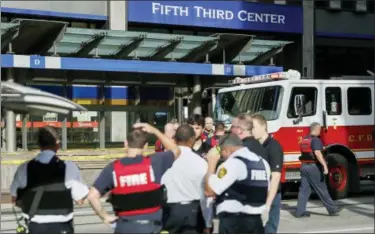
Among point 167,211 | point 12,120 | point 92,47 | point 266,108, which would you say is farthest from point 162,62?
point 167,211

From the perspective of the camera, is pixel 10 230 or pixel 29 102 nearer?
pixel 29 102

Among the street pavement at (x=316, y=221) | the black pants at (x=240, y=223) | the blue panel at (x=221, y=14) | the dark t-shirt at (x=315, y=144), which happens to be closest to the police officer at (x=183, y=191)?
the black pants at (x=240, y=223)

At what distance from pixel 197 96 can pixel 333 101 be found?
8328 millimetres

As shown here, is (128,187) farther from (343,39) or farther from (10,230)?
(343,39)

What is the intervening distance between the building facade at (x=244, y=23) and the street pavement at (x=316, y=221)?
10253 millimetres

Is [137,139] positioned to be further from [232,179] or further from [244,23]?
[244,23]

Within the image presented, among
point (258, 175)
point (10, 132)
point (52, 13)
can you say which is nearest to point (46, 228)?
point (258, 175)

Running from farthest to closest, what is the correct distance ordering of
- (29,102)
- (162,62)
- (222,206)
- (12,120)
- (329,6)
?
(329,6) < (162,62) < (12,120) < (222,206) < (29,102)

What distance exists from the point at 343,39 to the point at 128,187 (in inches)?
1071

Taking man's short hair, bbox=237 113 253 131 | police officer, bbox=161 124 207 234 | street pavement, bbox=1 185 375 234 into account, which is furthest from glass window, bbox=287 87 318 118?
police officer, bbox=161 124 207 234

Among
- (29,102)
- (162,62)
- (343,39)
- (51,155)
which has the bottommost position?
(51,155)

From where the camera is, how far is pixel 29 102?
461 cm

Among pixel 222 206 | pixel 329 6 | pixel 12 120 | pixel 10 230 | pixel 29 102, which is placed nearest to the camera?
pixel 29 102

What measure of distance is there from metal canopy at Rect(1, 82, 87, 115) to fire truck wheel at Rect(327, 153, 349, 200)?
29.9 feet
